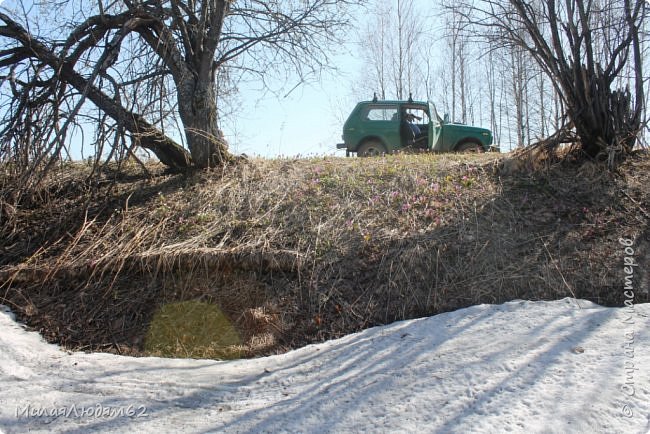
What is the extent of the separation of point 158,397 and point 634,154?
736cm

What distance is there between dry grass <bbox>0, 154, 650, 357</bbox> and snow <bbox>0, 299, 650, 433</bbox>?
416 mm

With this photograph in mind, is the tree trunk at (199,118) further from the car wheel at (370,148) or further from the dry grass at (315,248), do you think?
the car wheel at (370,148)

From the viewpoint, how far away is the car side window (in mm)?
11719

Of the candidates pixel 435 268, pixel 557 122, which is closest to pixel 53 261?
pixel 435 268

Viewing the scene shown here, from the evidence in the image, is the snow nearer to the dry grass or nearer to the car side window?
the dry grass

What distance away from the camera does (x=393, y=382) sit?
3.58 meters

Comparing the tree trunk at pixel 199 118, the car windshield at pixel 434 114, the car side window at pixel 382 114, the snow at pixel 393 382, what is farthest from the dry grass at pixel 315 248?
the car windshield at pixel 434 114

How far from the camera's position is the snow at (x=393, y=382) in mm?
3066

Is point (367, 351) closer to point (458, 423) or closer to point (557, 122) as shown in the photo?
point (458, 423)

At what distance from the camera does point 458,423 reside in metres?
2.97

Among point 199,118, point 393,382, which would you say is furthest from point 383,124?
point 393,382

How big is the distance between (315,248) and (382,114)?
710 cm

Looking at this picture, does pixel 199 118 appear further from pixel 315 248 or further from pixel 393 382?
pixel 393 382

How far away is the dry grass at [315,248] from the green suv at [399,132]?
4.61 m
